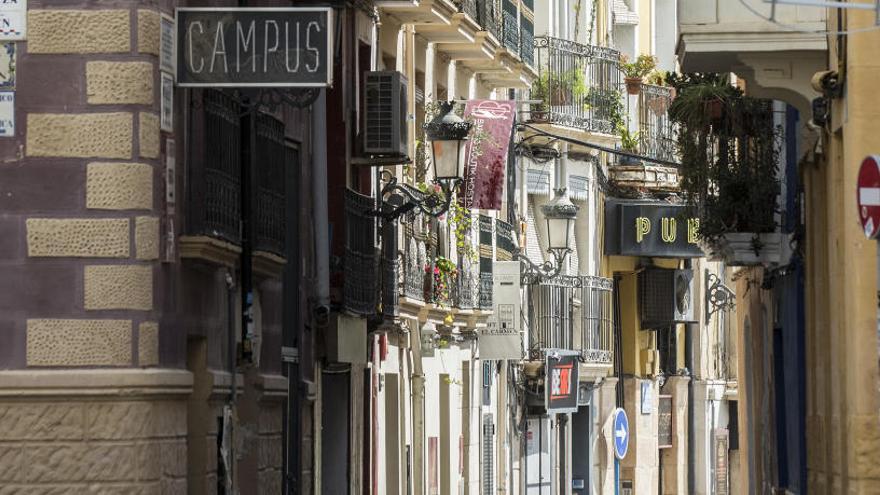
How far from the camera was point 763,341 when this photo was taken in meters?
27.4

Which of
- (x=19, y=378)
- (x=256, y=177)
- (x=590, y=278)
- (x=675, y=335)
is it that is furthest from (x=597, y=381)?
(x=19, y=378)

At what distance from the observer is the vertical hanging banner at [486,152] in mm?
31484

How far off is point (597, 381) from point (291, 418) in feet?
75.1

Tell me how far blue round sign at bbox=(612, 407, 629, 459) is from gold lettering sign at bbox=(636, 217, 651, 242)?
3.17m

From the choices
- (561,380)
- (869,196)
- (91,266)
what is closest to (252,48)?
(91,266)

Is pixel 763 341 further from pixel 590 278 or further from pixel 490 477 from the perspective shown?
pixel 590 278

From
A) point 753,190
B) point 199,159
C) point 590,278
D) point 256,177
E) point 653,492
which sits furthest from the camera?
point 653,492

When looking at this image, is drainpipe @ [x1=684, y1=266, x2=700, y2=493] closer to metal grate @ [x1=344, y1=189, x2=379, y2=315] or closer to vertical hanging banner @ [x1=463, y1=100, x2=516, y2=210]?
vertical hanging banner @ [x1=463, y1=100, x2=516, y2=210]

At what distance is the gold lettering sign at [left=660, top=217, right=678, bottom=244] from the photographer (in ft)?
149

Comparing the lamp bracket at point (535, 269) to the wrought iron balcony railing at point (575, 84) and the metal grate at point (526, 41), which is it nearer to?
the wrought iron balcony railing at point (575, 84)

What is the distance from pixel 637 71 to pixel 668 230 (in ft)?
9.46

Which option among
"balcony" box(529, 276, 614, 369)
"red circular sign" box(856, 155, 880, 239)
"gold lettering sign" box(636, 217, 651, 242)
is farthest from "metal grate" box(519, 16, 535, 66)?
"red circular sign" box(856, 155, 880, 239)

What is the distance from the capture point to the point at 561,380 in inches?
1602

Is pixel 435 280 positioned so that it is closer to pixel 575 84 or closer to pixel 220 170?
pixel 575 84
